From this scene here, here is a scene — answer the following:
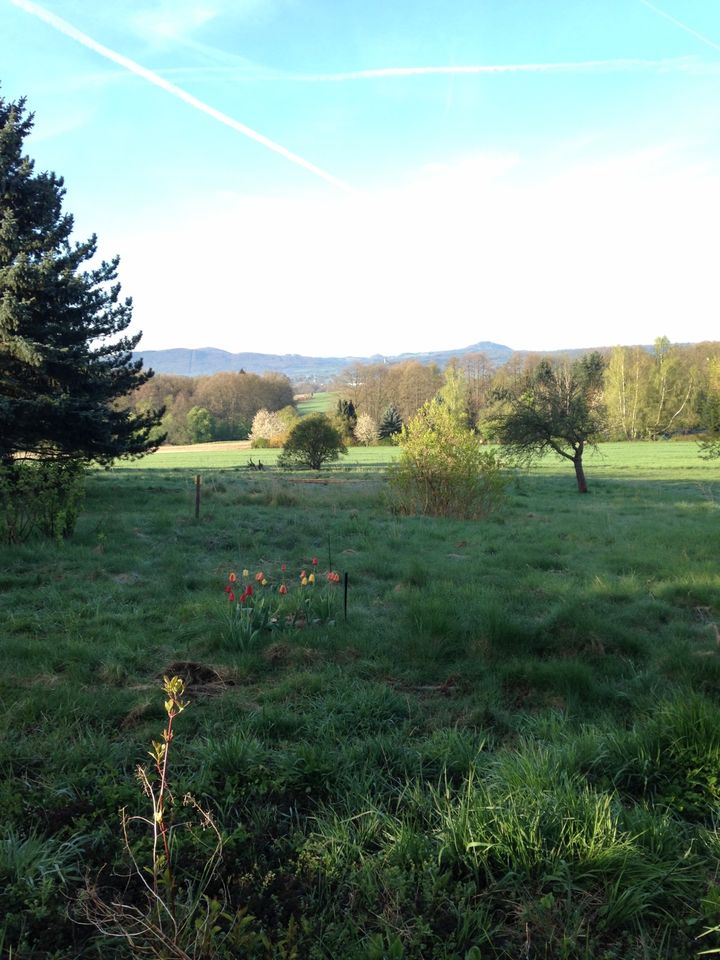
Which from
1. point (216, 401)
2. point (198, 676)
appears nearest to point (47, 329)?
point (198, 676)

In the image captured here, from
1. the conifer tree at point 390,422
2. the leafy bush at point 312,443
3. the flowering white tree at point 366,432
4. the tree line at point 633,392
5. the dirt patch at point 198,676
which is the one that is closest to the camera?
the dirt patch at point 198,676

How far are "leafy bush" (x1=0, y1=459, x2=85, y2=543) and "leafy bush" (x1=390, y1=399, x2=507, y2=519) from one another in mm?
7612

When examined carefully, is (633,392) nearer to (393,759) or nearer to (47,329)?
(47,329)

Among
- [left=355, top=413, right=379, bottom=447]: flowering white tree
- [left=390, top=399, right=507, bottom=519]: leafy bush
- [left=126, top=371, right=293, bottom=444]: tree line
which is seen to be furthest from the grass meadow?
[left=126, top=371, right=293, bottom=444]: tree line

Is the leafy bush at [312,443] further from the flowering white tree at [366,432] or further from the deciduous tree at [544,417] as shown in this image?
the flowering white tree at [366,432]

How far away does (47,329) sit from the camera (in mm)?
14023

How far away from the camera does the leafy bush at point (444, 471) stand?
47.2 ft

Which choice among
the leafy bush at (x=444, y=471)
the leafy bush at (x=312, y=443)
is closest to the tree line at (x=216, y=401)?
the leafy bush at (x=312, y=443)

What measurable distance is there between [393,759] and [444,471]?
1168 centimetres

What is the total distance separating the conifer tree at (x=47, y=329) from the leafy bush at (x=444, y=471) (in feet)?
24.5

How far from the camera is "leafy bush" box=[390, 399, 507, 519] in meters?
14.4

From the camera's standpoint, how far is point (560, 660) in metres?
4.64

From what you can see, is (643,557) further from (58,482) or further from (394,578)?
(58,482)

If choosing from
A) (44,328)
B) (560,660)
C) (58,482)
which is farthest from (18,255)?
(560,660)
